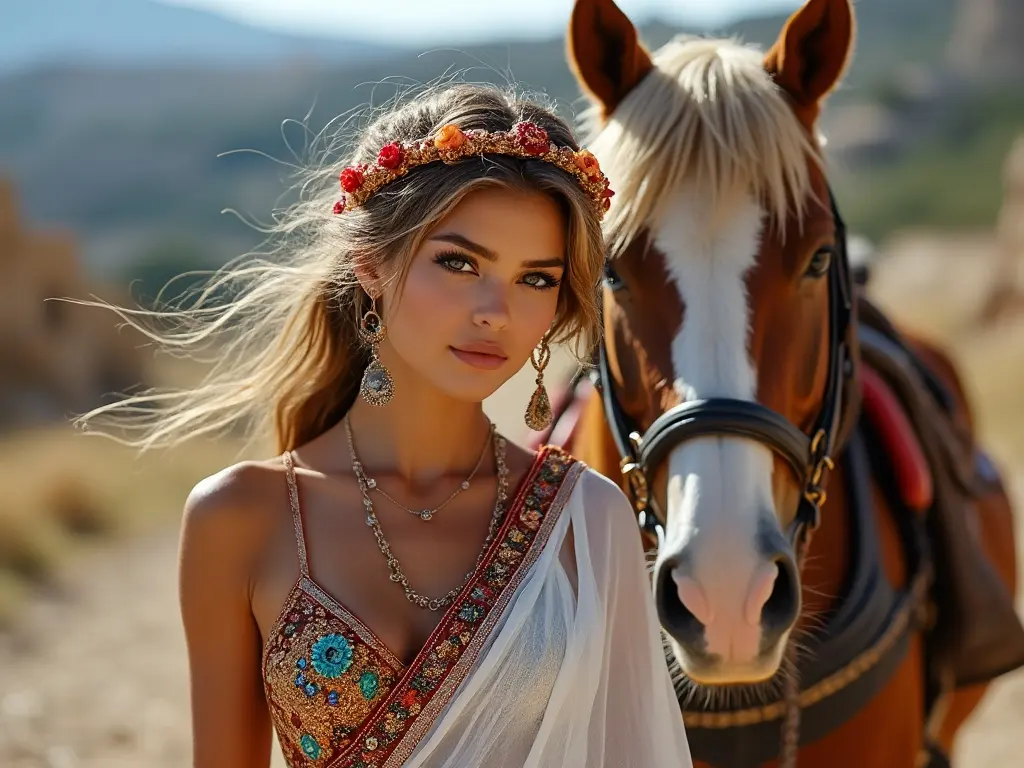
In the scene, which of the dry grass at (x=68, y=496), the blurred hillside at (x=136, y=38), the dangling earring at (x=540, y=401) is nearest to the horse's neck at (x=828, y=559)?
the dangling earring at (x=540, y=401)

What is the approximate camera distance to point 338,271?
5.78ft

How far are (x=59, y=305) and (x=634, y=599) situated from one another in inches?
499

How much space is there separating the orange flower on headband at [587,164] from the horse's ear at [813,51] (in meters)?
0.68

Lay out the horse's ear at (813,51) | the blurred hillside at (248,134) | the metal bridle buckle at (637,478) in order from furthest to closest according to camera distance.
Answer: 1. the blurred hillside at (248,134)
2. the horse's ear at (813,51)
3. the metal bridle buckle at (637,478)

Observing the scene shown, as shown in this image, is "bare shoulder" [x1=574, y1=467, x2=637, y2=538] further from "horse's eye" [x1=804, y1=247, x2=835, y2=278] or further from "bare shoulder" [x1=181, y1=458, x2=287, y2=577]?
"horse's eye" [x1=804, y1=247, x2=835, y2=278]

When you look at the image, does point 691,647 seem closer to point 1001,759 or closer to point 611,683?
point 611,683

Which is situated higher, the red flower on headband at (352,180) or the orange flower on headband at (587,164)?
the orange flower on headband at (587,164)

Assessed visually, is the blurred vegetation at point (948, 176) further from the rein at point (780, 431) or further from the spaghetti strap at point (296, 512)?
the spaghetti strap at point (296, 512)

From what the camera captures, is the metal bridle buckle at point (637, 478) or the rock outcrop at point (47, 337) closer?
the metal bridle buckle at point (637, 478)

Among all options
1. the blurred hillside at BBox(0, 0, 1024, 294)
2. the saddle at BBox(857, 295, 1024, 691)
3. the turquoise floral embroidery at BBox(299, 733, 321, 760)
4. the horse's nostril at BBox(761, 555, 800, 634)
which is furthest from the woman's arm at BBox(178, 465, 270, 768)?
the blurred hillside at BBox(0, 0, 1024, 294)

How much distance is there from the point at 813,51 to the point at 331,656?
1.46 m

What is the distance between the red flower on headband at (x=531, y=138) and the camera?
1631 millimetres

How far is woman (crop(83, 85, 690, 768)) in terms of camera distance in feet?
5.12

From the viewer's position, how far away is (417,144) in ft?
5.39
